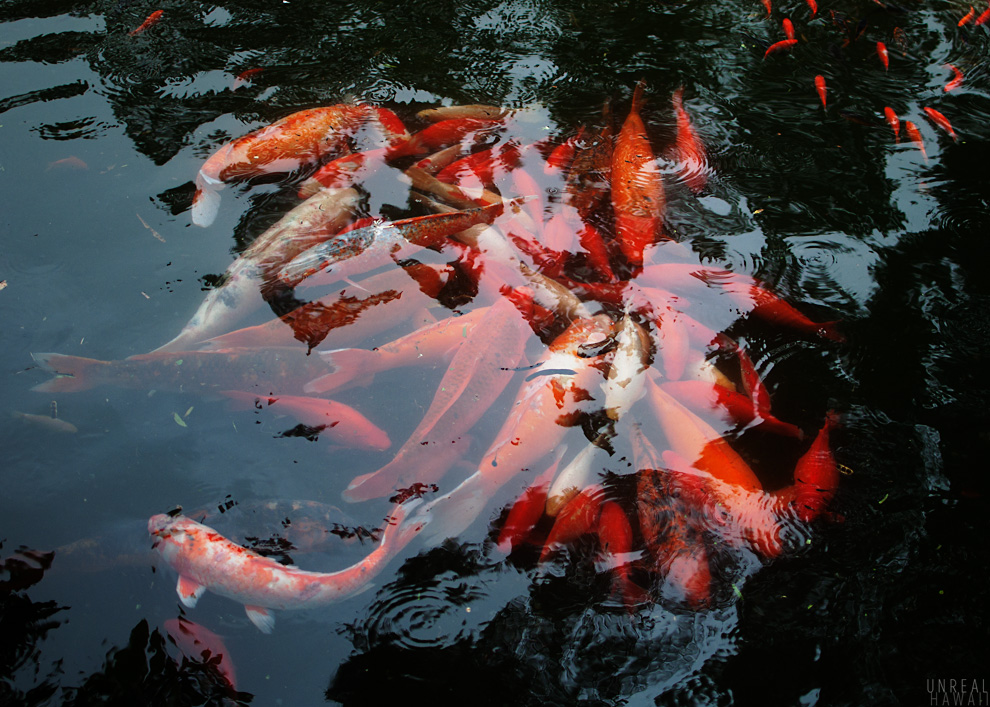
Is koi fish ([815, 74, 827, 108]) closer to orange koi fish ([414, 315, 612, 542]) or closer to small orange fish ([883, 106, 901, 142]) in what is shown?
small orange fish ([883, 106, 901, 142])

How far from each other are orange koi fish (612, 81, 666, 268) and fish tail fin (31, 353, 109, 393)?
3095 mm

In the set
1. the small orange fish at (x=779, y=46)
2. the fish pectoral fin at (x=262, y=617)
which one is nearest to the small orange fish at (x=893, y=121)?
the small orange fish at (x=779, y=46)

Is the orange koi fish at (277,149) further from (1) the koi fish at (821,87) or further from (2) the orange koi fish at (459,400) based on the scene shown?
(1) the koi fish at (821,87)

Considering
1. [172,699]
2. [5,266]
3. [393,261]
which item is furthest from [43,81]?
[172,699]

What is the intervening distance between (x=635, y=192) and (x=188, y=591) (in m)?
3.52

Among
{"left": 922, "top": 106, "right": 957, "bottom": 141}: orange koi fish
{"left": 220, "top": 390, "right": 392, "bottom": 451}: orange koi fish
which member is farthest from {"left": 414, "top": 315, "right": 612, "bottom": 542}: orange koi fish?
{"left": 922, "top": 106, "right": 957, "bottom": 141}: orange koi fish

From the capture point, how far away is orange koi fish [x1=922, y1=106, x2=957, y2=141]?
4.66 metres

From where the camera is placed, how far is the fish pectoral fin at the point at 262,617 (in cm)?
246

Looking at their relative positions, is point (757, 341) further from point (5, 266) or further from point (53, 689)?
point (5, 266)

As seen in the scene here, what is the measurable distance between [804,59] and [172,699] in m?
6.46

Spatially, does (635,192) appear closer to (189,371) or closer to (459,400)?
(459,400)

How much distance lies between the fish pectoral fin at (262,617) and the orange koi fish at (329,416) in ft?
2.65

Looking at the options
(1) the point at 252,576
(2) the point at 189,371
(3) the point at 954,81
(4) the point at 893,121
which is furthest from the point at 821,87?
(1) the point at 252,576

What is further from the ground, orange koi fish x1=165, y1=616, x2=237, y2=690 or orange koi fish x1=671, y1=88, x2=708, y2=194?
orange koi fish x1=671, y1=88, x2=708, y2=194
